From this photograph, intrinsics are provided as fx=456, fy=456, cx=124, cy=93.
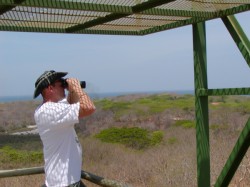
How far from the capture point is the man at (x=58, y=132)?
302cm

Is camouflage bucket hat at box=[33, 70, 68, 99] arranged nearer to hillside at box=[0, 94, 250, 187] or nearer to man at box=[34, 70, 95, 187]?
man at box=[34, 70, 95, 187]

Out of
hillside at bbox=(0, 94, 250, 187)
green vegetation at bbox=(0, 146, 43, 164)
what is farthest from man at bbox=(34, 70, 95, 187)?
green vegetation at bbox=(0, 146, 43, 164)

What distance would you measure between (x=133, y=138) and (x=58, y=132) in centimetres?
1670

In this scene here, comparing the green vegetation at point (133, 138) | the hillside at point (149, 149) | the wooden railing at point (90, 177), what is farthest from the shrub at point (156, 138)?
the wooden railing at point (90, 177)

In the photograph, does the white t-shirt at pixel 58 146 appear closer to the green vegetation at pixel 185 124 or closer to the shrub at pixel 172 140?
the shrub at pixel 172 140

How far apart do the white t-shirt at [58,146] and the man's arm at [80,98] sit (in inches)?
3.3

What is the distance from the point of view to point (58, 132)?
3.06 metres

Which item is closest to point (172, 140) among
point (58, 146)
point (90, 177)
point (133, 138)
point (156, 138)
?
point (156, 138)

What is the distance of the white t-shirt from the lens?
2984 millimetres

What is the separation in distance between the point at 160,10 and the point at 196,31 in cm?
50

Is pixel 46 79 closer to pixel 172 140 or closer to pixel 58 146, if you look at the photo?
pixel 58 146

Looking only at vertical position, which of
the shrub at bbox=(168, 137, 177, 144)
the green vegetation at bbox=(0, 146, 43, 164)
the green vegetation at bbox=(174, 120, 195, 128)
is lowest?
the green vegetation at bbox=(174, 120, 195, 128)

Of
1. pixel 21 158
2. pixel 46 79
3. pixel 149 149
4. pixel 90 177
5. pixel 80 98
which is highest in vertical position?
pixel 46 79

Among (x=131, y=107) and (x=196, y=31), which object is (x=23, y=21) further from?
(x=131, y=107)
